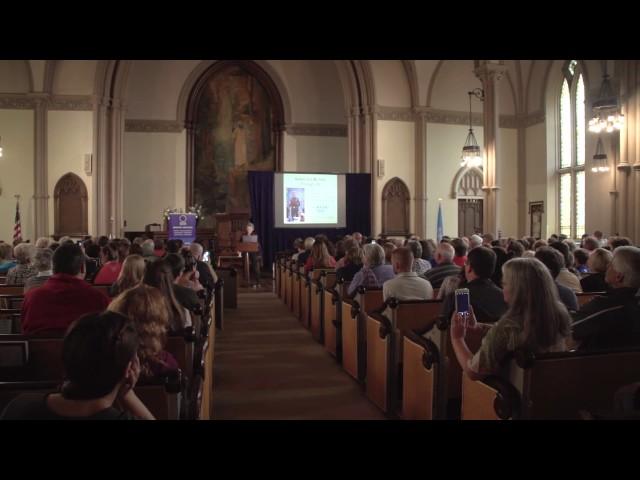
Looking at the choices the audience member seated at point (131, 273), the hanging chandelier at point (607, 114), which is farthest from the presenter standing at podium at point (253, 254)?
the audience member seated at point (131, 273)

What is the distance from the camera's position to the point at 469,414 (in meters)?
3.03

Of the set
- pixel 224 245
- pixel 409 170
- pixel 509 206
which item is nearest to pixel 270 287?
pixel 224 245

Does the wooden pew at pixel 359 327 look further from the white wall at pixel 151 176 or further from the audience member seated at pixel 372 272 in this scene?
the white wall at pixel 151 176

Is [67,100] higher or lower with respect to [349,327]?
higher

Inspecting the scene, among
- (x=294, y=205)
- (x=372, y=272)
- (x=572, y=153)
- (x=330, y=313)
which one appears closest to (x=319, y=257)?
(x=330, y=313)

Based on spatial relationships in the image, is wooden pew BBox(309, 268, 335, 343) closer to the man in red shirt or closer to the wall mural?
the man in red shirt

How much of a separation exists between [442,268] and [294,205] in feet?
32.3

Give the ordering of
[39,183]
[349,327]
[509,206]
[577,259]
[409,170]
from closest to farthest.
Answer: [349,327] < [577,259] < [39,183] < [409,170] < [509,206]

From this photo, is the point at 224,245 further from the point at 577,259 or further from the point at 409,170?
the point at 577,259

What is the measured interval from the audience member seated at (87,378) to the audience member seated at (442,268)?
14.2 feet

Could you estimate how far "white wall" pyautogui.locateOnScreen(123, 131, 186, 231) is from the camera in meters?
18.5

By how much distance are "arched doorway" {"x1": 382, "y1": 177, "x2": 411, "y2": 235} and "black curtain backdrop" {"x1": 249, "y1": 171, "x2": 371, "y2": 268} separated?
2.10 feet

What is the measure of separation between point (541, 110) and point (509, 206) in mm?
3257
